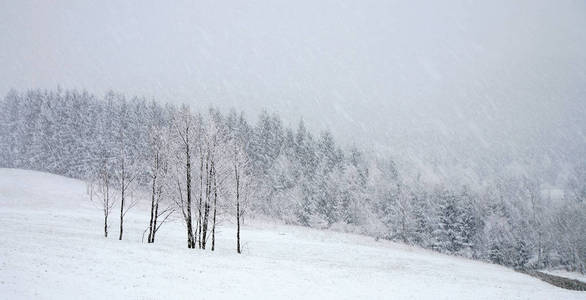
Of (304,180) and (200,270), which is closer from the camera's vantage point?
(200,270)

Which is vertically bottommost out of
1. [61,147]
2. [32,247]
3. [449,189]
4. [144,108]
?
[32,247]

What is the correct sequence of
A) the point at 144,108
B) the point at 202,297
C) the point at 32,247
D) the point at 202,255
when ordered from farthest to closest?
the point at 144,108 < the point at 202,255 < the point at 32,247 < the point at 202,297

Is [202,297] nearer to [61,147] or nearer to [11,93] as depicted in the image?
[61,147]

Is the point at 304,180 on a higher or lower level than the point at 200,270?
higher

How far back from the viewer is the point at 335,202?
75.2 meters

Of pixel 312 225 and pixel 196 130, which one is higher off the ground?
pixel 196 130

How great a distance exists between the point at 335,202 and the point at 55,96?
68.4 m

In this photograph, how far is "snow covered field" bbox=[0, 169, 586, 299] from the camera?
17547 mm

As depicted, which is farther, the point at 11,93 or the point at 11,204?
the point at 11,93

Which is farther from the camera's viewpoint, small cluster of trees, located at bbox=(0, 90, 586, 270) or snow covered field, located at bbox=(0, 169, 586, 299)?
small cluster of trees, located at bbox=(0, 90, 586, 270)

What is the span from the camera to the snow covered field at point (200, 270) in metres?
17.5

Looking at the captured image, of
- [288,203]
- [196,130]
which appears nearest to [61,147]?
[288,203]

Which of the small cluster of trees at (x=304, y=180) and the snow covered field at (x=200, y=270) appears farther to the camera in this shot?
the small cluster of trees at (x=304, y=180)

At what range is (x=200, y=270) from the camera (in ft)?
74.7
